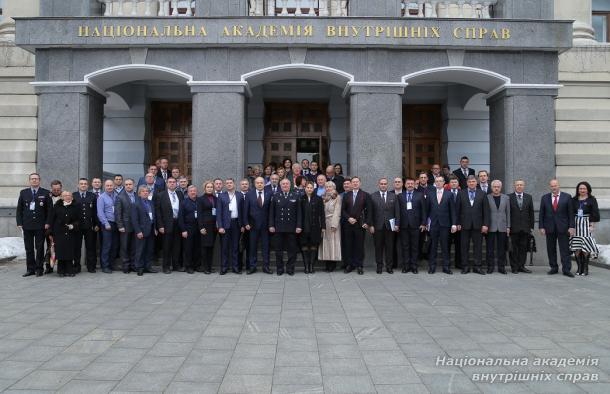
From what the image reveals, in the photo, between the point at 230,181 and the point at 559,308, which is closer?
the point at 559,308

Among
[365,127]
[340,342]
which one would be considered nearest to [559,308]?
[340,342]

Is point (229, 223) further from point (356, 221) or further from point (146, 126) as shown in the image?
point (146, 126)

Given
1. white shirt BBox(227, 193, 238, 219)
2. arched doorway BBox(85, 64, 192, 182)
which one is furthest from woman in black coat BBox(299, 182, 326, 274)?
arched doorway BBox(85, 64, 192, 182)

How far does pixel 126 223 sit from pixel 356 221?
4773 mm

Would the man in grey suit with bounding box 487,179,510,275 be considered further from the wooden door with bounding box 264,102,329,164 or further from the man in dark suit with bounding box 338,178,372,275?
the wooden door with bounding box 264,102,329,164

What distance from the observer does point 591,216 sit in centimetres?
1038

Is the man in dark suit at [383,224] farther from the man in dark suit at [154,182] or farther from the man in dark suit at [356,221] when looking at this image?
the man in dark suit at [154,182]

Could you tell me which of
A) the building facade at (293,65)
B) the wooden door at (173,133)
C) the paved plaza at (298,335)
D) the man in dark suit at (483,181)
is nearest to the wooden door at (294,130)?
the wooden door at (173,133)

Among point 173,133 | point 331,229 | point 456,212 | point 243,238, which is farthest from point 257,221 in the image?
point 173,133

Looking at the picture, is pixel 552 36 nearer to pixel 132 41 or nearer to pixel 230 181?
pixel 230 181

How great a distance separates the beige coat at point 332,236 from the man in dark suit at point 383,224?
0.71 m

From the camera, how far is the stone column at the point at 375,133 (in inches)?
462

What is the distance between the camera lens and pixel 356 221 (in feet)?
34.3

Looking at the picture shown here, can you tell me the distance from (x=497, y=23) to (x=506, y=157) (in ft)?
10.4
